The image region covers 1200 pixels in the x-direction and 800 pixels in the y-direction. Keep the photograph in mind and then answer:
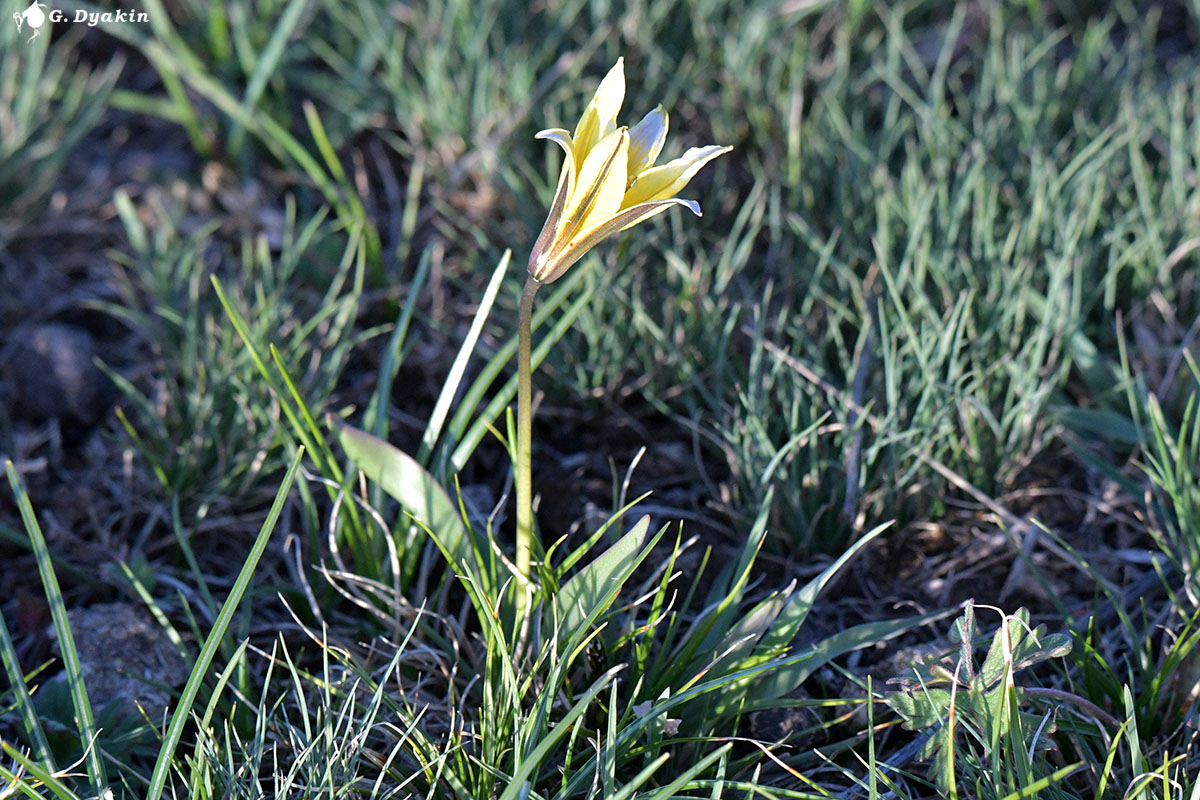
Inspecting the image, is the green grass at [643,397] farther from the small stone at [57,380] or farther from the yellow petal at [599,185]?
the yellow petal at [599,185]

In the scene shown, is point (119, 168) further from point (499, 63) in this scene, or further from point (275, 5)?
point (499, 63)

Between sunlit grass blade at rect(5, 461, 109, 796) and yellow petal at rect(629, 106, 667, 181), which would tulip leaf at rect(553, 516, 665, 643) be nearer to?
yellow petal at rect(629, 106, 667, 181)

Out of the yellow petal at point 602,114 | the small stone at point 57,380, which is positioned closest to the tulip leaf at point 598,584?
the yellow petal at point 602,114

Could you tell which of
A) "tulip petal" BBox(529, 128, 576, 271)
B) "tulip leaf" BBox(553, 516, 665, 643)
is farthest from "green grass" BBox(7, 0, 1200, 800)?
"tulip petal" BBox(529, 128, 576, 271)

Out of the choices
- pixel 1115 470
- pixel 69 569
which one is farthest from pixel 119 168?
pixel 1115 470

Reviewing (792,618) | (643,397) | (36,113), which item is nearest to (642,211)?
(792,618)

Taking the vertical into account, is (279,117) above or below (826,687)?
above

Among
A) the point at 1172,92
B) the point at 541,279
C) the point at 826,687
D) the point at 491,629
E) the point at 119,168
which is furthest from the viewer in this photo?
the point at 119,168

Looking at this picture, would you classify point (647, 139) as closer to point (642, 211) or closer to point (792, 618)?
point (642, 211)
